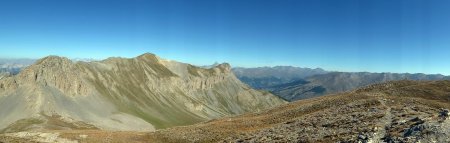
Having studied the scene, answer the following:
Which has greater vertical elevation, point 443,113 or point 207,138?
point 443,113

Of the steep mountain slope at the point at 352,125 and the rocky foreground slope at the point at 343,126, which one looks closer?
the steep mountain slope at the point at 352,125

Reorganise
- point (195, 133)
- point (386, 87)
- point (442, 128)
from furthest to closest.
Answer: point (386, 87)
point (195, 133)
point (442, 128)

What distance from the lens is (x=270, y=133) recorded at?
5294 centimetres

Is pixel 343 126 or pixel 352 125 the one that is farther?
pixel 343 126

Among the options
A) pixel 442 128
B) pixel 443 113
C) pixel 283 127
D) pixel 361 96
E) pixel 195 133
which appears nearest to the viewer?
pixel 442 128

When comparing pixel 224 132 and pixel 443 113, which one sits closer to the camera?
pixel 443 113

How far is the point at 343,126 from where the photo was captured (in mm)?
47906

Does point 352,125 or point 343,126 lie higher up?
point 352,125

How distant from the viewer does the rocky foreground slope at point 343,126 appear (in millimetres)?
37656

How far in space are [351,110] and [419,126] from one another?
21.3 meters

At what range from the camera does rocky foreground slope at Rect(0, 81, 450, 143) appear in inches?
1483

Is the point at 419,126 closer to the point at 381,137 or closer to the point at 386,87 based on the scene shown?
the point at 381,137

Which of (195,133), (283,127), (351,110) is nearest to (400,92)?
(351,110)

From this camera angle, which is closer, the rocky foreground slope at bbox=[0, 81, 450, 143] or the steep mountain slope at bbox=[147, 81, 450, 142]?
the steep mountain slope at bbox=[147, 81, 450, 142]
